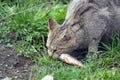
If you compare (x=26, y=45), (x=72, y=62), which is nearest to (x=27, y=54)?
(x=26, y=45)

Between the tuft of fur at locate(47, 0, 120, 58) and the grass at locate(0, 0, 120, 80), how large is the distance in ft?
0.48

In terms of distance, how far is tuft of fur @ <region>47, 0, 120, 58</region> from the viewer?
501 centimetres

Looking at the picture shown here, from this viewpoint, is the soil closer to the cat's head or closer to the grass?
the grass

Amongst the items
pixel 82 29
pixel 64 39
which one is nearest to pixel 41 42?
pixel 64 39

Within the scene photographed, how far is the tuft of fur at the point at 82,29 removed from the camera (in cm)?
A: 501

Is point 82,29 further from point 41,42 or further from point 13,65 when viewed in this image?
point 13,65

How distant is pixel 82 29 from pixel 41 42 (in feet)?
2.13

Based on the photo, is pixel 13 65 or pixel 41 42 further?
pixel 41 42

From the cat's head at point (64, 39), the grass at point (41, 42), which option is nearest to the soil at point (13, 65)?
the grass at point (41, 42)

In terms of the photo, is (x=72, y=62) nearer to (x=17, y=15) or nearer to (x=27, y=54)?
(x=27, y=54)

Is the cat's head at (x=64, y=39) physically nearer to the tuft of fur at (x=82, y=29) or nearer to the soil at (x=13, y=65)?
the tuft of fur at (x=82, y=29)

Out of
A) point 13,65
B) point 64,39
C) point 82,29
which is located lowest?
point 13,65

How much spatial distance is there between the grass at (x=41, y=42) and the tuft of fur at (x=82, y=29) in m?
0.14

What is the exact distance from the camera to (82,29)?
16.6 feet
